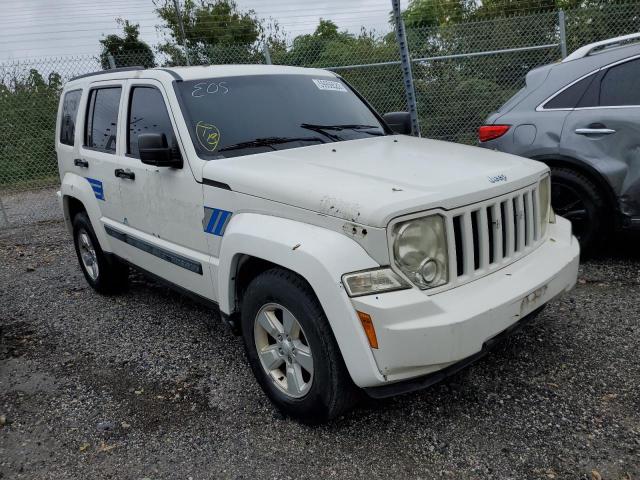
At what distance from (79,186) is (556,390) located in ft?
13.1

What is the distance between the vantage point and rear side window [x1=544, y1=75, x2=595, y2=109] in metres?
4.50

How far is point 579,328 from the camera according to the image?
Answer: 363 cm

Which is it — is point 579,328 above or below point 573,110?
below

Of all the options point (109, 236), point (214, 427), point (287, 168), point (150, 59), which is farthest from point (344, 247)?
point (150, 59)

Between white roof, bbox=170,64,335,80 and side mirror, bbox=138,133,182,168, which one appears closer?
side mirror, bbox=138,133,182,168

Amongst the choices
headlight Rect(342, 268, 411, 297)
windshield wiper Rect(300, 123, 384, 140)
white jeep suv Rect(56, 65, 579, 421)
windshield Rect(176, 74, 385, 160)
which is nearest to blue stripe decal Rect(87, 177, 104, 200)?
white jeep suv Rect(56, 65, 579, 421)

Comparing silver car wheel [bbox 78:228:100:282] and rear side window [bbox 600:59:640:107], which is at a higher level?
rear side window [bbox 600:59:640:107]

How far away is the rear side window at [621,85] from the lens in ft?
14.1

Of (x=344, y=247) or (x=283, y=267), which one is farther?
(x=283, y=267)

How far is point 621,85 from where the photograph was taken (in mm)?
4363

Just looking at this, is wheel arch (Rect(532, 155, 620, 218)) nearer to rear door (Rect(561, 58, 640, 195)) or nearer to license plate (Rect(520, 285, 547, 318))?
rear door (Rect(561, 58, 640, 195))

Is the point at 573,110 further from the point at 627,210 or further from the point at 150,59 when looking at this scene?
the point at 150,59

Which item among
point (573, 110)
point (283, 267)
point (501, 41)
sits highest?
point (501, 41)

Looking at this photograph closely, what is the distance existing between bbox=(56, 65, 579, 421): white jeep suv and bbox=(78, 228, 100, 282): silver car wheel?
823mm
